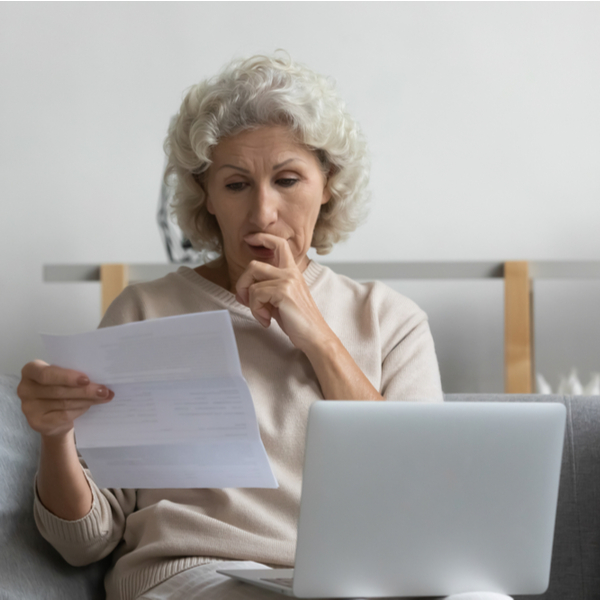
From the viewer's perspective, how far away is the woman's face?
4.16 ft

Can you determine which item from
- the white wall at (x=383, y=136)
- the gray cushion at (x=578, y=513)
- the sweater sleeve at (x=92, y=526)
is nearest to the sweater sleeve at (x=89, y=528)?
the sweater sleeve at (x=92, y=526)

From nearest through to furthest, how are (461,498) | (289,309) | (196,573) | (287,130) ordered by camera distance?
(461,498) < (196,573) < (289,309) < (287,130)

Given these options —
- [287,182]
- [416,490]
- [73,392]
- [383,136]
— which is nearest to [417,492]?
[416,490]

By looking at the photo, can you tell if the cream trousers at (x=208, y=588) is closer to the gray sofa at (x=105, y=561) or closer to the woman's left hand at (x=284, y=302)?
the gray sofa at (x=105, y=561)

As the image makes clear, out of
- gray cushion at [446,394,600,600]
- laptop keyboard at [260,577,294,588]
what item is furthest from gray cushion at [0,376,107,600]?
gray cushion at [446,394,600,600]

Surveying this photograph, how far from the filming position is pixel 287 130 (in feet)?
4.23

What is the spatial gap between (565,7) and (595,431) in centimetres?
170

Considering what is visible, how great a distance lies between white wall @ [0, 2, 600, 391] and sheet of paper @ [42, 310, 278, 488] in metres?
1.60

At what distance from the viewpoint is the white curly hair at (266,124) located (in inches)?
50.5

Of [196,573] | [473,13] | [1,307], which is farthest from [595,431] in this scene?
[1,307]

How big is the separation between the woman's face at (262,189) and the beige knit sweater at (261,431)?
102 millimetres

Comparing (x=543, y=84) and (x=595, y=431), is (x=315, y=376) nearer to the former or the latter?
(x=595, y=431)

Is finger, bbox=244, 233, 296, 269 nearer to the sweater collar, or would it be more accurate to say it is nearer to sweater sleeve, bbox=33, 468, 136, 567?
the sweater collar

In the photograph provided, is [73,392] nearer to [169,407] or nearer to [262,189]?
[169,407]
